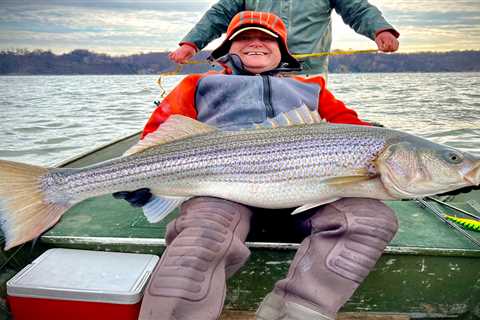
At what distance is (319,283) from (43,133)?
12.8m

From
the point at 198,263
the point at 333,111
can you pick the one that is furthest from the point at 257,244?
the point at 333,111

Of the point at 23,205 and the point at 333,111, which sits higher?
the point at 333,111

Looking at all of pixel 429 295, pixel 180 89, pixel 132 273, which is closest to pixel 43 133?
pixel 180 89

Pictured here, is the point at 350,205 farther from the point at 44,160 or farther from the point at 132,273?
the point at 44,160

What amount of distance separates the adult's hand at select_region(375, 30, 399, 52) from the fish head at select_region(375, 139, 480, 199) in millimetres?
1953

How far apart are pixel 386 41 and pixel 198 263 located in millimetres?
3290

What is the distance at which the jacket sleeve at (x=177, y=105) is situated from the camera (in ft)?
11.1

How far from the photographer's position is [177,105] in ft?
11.4

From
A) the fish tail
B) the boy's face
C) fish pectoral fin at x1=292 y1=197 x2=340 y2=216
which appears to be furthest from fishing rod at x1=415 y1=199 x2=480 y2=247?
the fish tail

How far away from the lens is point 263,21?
3664mm

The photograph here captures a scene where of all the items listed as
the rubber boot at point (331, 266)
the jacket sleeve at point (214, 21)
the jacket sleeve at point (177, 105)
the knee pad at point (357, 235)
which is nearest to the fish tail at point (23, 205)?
the jacket sleeve at point (177, 105)

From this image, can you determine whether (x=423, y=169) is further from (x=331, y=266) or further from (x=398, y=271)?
(x=331, y=266)

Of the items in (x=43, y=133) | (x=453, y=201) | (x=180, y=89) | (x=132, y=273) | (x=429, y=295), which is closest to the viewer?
(x=132, y=273)

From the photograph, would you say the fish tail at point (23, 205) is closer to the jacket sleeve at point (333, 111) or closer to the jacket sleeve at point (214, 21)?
the jacket sleeve at point (333, 111)
